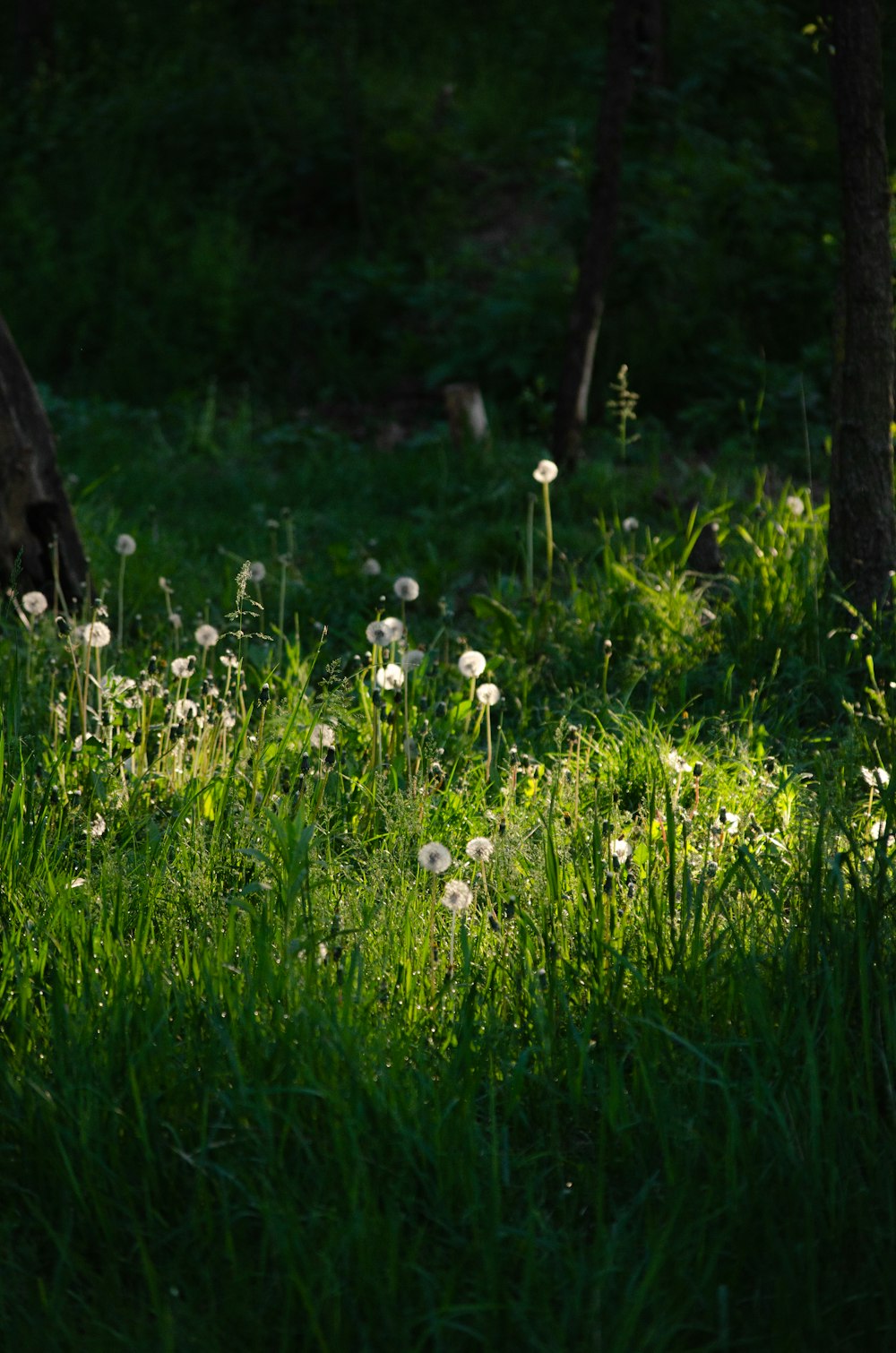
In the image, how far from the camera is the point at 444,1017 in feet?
8.15

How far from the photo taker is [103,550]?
5.74 metres

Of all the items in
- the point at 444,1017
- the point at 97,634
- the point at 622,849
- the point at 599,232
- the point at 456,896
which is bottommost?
the point at 444,1017

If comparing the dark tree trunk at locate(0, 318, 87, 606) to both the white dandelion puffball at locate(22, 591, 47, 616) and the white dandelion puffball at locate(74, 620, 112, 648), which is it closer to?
the white dandelion puffball at locate(22, 591, 47, 616)

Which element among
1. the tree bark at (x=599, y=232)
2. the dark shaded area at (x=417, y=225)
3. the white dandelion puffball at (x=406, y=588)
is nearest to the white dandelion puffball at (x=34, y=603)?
the white dandelion puffball at (x=406, y=588)

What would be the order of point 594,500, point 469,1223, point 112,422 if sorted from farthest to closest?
point 112,422
point 594,500
point 469,1223

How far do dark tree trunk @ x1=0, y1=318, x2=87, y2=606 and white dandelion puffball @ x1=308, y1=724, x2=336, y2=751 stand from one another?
1.85 metres

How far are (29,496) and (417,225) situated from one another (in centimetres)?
675

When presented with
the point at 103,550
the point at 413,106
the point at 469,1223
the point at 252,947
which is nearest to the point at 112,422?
the point at 103,550

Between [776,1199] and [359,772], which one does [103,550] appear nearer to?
[359,772]

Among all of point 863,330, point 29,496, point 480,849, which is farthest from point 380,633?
point 863,330

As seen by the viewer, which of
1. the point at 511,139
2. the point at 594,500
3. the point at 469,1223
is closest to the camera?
the point at 469,1223

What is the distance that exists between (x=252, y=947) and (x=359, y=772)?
119cm

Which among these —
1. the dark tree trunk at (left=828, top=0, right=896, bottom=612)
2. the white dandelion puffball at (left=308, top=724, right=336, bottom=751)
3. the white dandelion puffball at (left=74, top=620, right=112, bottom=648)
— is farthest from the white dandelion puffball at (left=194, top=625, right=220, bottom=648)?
the dark tree trunk at (left=828, top=0, right=896, bottom=612)

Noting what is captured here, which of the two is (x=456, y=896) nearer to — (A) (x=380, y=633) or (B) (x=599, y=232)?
(A) (x=380, y=633)
